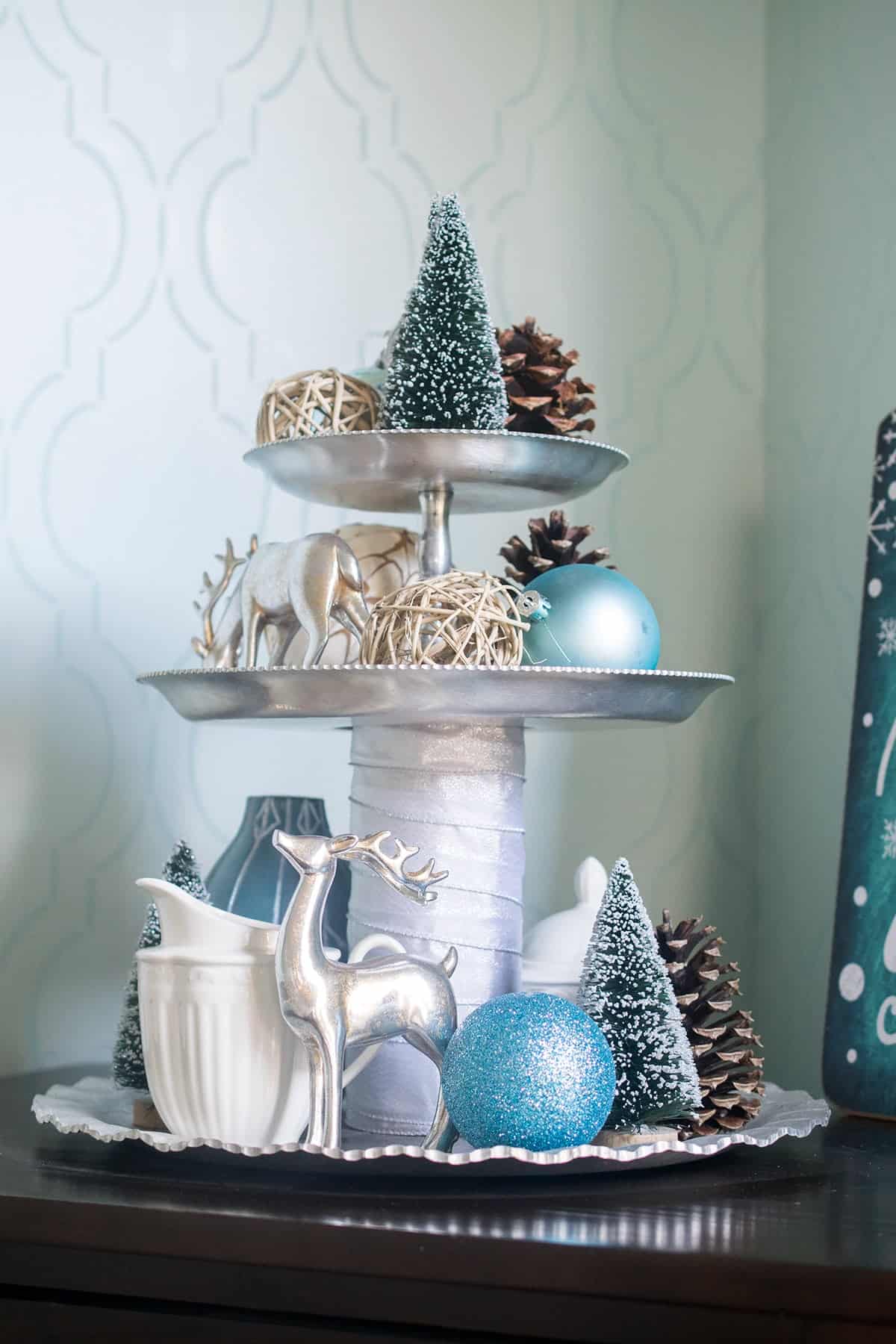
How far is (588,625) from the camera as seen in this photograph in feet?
2.52

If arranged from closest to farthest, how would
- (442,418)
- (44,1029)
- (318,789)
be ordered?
(442,418) → (44,1029) → (318,789)

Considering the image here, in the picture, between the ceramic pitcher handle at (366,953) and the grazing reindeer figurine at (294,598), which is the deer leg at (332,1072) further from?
the grazing reindeer figurine at (294,598)

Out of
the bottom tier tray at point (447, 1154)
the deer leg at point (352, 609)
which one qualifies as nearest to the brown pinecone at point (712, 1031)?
the bottom tier tray at point (447, 1154)

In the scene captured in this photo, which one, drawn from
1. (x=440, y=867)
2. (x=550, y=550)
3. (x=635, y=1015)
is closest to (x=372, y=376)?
(x=550, y=550)

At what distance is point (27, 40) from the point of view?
105cm

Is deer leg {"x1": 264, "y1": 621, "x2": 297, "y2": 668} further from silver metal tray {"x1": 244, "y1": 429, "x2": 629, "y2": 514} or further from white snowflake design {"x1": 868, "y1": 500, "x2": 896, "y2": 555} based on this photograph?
white snowflake design {"x1": 868, "y1": 500, "x2": 896, "y2": 555}

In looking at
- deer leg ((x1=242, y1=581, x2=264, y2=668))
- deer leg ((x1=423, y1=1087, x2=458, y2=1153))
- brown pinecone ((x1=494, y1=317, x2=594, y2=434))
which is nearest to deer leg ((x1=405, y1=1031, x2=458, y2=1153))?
deer leg ((x1=423, y1=1087, x2=458, y2=1153))

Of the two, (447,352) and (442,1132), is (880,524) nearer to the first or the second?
(447,352)

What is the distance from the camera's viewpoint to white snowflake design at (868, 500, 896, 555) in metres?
0.98

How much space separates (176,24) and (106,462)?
34 cm

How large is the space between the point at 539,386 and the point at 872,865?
1.26ft

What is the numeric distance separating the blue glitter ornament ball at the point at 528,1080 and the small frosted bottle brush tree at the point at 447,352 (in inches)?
12.3

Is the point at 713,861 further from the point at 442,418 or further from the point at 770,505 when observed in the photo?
the point at 442,418

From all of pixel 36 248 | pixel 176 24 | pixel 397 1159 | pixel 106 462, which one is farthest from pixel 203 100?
pixel 397 1159
